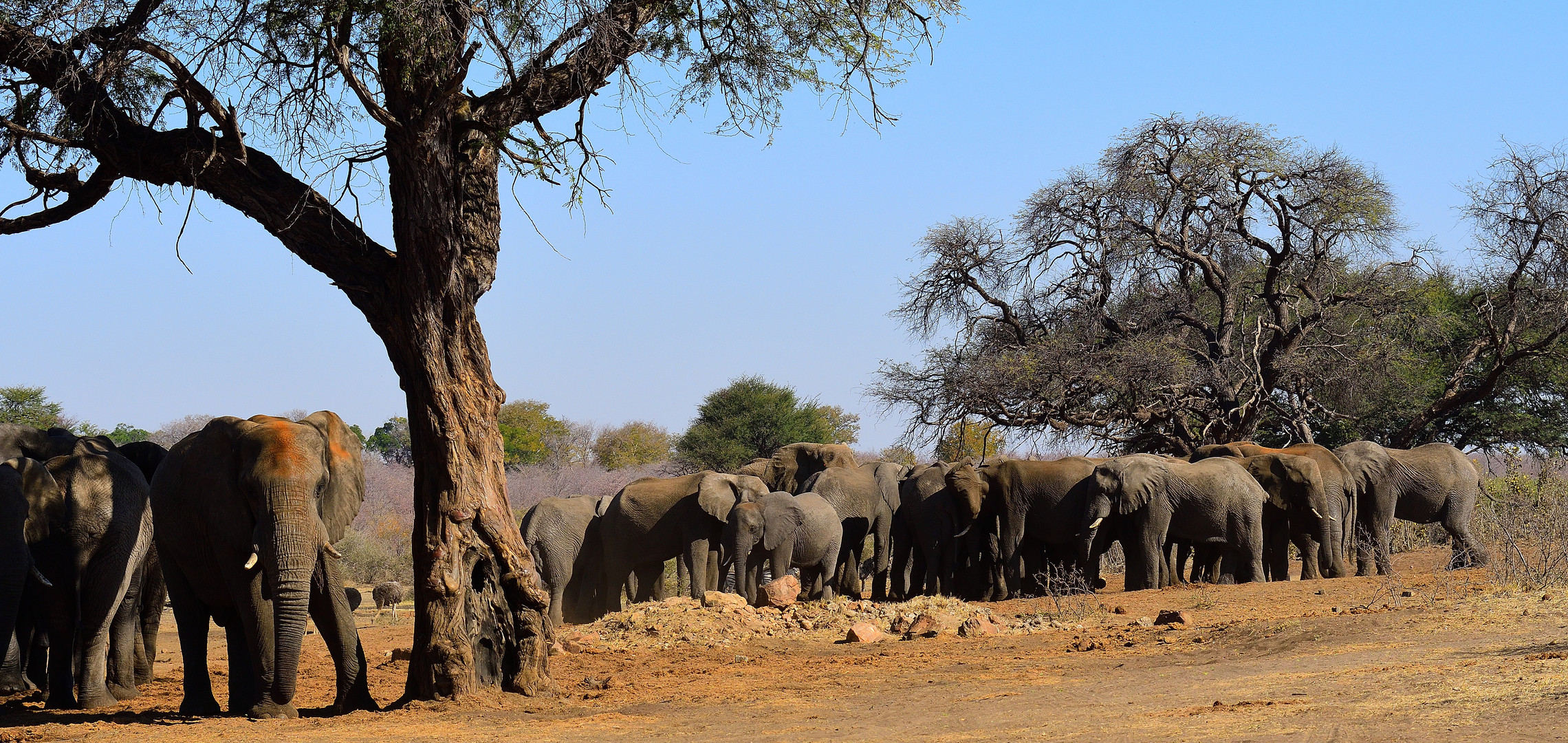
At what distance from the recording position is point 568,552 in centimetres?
1791

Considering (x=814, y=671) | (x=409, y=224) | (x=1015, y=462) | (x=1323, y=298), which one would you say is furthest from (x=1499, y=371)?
(x=409, y=224)

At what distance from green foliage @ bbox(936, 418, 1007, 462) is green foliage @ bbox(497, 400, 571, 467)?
19862 mm

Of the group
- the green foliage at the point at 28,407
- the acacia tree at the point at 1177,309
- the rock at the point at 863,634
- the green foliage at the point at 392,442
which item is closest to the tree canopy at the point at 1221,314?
the acacia tree at the point at 1177,309

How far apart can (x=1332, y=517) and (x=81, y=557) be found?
14.5 meters

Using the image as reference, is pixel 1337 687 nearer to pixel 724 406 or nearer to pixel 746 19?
pixel 746 19

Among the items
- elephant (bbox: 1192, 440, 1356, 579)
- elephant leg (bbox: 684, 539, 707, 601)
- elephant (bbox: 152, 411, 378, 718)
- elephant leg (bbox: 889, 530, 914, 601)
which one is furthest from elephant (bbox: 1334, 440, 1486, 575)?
elephant (bbox: 152, 411, 378, 718)

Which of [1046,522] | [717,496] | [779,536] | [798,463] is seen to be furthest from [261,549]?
[798,463]

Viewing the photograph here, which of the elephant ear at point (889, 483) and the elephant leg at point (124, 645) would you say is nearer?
the elephant leg at point (124, 645)

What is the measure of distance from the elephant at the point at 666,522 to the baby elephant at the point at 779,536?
16.8 inches

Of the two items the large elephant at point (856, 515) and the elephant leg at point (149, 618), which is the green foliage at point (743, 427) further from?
the elephant leg at point (149, 618)

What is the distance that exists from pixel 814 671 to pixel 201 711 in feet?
14.0

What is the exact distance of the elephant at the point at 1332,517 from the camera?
17625mm

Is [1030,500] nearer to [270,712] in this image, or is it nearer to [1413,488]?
[1413,488]

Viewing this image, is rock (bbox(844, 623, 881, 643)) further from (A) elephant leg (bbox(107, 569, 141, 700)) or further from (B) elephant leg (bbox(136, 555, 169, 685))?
(A) elephant leg (bbox(107, 569, 141, 700))
